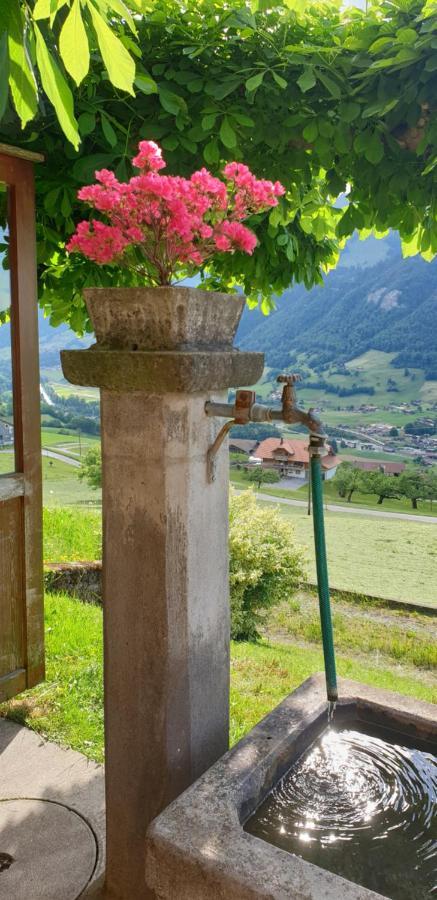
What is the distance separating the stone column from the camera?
168cm

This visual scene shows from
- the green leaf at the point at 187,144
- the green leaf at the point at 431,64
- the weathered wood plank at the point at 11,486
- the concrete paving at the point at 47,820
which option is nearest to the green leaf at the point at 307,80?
the green leaf at the point at 431,64

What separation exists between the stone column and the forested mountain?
27.0 feet

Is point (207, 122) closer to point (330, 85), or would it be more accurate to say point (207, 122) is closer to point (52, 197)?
point (330, 85)

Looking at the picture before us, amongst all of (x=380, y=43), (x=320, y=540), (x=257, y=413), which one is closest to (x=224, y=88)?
(x=380, y=43)

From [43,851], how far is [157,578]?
1.21m

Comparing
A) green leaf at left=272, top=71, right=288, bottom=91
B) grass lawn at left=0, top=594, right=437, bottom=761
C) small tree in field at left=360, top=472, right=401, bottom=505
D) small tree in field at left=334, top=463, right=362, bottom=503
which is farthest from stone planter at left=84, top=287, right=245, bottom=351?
small tree in field at left=360, top=472, right=401, bottom=505

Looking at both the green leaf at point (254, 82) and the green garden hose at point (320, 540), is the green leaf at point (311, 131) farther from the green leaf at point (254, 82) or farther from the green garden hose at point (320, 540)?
the green garden hose at point (320, 540)

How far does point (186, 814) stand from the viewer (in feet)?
4.88

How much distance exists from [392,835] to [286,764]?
0.32 m

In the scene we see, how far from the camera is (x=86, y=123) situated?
256cm

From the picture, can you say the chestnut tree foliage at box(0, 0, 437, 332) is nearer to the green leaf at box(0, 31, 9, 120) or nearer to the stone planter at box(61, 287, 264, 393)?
the stone planter at box(61, 287, 264, 393)

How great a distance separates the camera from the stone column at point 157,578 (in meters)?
1.68

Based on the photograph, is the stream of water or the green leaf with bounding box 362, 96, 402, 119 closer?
the stream of water

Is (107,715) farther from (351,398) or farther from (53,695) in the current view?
(351,398)
